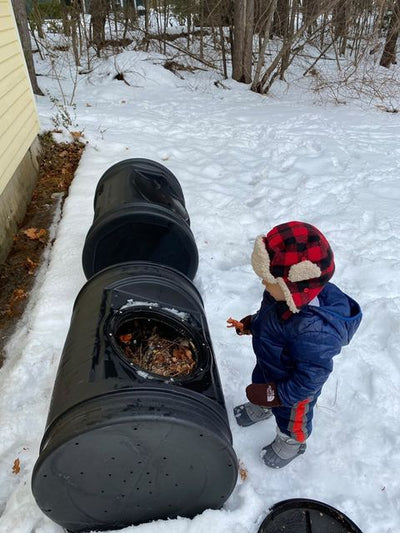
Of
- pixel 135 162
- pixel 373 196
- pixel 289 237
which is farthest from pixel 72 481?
pixel 373 196

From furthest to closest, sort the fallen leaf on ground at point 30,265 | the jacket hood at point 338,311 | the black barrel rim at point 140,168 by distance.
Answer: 1. the fallen leaf on ground at point 30,265
2. the black barrel rim at point 140,168
3. the jacket hood at point 338,311

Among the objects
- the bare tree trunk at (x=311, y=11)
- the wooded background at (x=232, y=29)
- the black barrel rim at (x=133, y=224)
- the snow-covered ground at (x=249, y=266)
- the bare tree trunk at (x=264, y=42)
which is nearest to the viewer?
the snow-covered ground at (x=249, y=266)

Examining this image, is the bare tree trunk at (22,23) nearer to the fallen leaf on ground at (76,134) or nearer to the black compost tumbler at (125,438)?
the fallen leaf on ground at (76,134)

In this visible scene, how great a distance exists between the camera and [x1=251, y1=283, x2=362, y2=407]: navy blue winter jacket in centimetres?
193

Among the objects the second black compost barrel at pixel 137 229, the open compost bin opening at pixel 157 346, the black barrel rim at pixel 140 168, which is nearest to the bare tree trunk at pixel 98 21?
the black barrel rim at pixel 140 168

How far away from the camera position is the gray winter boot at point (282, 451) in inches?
93.5

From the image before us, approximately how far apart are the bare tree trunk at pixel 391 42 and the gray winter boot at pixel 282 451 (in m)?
11.4

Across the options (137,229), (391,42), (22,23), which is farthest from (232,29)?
(137,229)

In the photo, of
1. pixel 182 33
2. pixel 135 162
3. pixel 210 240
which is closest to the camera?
pixel 135 162

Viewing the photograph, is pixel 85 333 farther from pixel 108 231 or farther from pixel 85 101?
pixel 85 101

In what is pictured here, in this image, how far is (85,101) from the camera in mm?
9000

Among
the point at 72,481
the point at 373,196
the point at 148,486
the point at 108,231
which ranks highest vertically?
the point at 108,231

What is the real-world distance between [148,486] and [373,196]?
4.40 metres

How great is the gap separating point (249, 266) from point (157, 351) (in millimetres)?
1991
